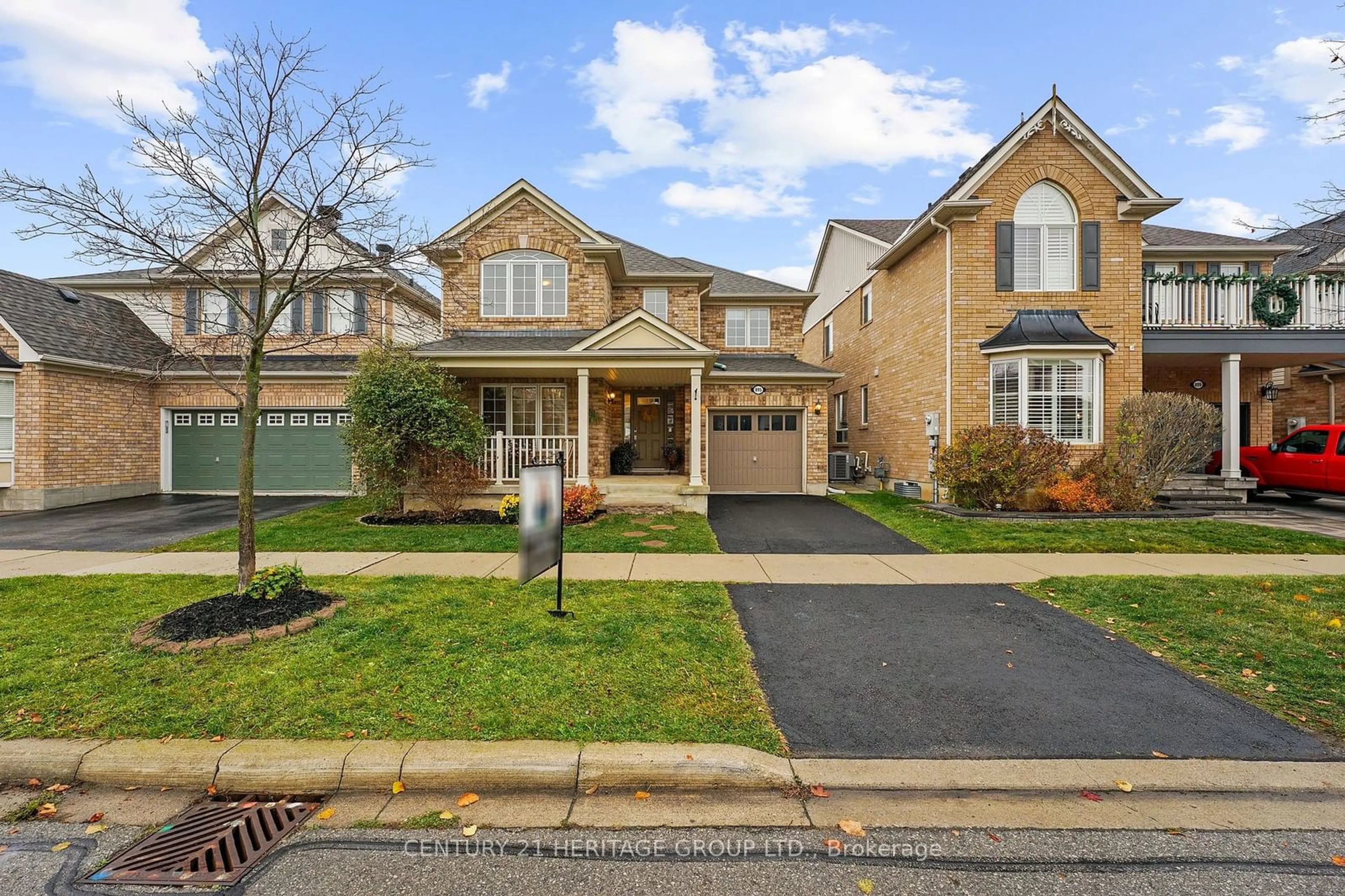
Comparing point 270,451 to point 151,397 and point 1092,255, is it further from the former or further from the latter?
point 1092,255

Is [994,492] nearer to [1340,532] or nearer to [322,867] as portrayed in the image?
[1340,532]

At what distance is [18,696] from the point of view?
144 inches

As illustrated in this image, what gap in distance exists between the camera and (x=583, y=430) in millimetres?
12359

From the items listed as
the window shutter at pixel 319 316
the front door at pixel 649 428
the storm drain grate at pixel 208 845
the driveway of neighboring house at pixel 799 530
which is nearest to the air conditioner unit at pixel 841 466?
the driveway of neighboring house at pixel 799 530

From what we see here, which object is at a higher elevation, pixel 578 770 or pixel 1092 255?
pixel 1092 255

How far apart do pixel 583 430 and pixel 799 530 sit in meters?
5.20

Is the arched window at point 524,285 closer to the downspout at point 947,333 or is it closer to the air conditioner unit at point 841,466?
the downspout at point 947,333

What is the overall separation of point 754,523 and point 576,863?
8.89 metres

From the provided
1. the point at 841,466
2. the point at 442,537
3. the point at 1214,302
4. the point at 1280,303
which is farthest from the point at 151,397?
the point at 1280,303

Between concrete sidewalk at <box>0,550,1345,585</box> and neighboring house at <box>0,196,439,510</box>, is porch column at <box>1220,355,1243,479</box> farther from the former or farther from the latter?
neighboring house at <box>0,196,439,510</box>

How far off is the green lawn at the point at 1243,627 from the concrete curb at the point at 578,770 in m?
0.99

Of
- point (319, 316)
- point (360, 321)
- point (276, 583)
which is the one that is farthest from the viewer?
point (319, 316)

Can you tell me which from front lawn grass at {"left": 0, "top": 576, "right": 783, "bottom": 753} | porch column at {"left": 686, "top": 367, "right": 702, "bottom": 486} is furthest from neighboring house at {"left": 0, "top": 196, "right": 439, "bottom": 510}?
front lawn grass at {"left": 0, "top": 576, "right": 783, "bottom": 753}

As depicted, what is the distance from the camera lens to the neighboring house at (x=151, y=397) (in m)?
12.9
